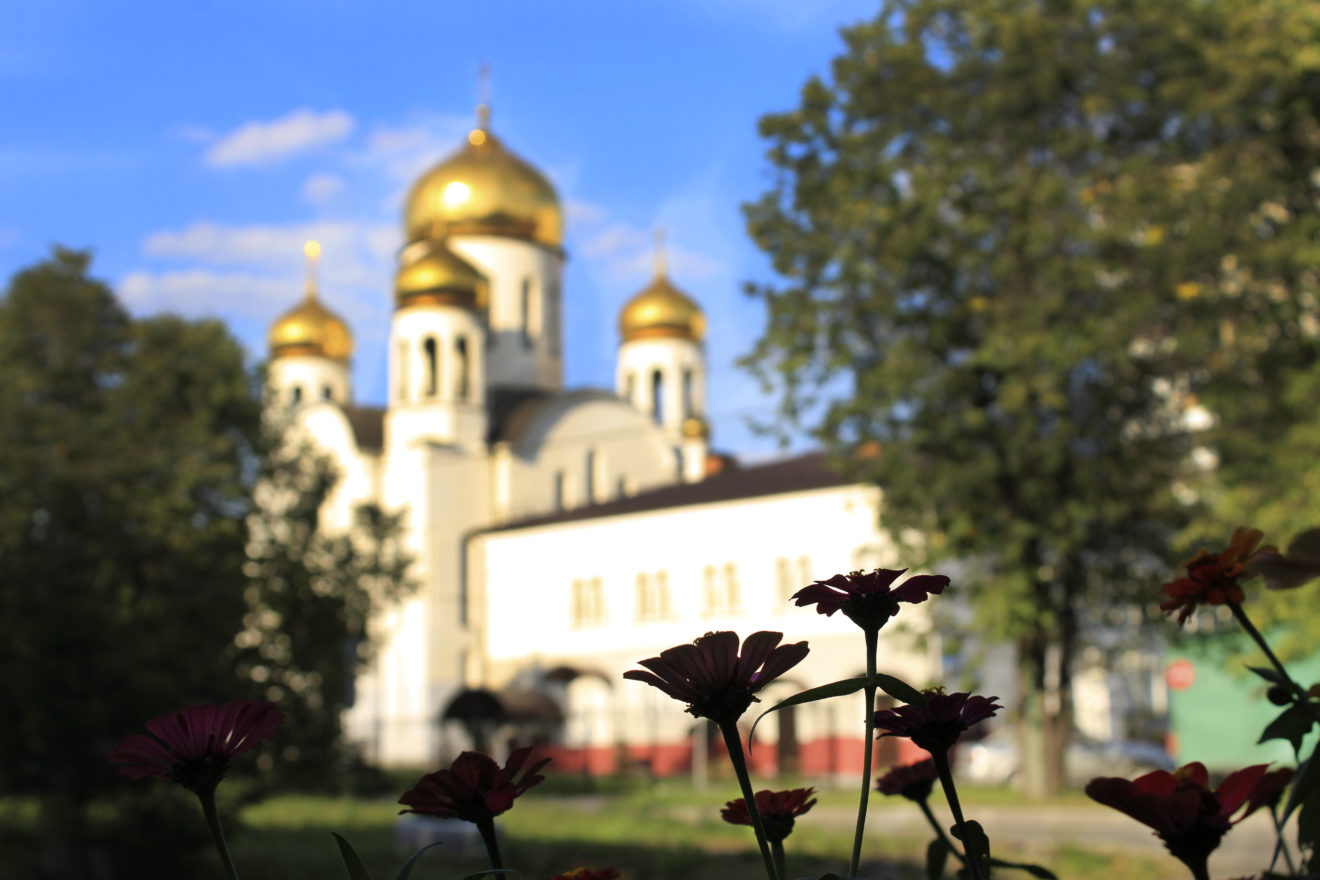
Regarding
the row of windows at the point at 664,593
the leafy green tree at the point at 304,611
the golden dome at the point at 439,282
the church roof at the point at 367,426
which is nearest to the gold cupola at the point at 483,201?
the golden dome at the point at 439,282

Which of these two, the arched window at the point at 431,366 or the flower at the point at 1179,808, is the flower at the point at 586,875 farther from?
the arched window at the point at 431,366

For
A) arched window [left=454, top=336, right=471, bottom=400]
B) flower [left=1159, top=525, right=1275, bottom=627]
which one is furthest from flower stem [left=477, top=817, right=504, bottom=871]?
arched window [left=454, top=336, right=471, bottom=400]

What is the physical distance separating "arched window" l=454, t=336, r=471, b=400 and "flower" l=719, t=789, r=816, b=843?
43.8 m

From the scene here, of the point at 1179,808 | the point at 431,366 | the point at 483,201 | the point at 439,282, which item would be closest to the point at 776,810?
the point at 1179,808

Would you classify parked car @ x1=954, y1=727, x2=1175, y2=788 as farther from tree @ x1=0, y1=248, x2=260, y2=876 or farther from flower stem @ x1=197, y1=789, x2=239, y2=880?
flower stem @ x1=197, y1=789, x2=239, y2=880

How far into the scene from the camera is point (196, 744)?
53.9 inches

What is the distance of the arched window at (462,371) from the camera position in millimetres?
45094

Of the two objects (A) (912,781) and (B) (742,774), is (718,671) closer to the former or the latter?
(B) (742,774)

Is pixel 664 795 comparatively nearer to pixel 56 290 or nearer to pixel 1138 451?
pixel 1138 451

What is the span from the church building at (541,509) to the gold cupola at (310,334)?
0.11m

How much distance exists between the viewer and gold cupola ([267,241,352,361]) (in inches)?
2076

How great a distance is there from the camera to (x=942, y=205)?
19.6 m

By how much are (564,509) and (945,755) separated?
147ft

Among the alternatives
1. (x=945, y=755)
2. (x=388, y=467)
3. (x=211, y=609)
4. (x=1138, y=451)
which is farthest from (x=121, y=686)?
(x=388, y=467)
